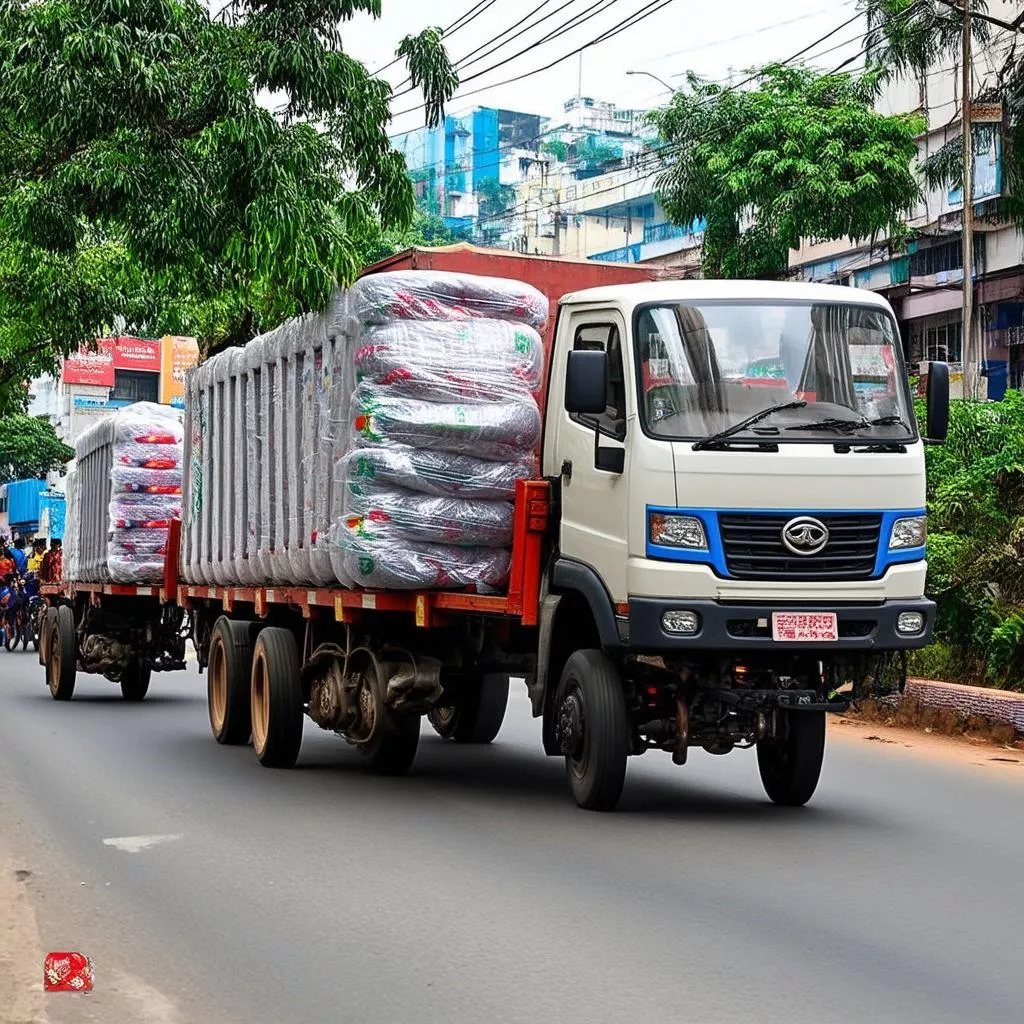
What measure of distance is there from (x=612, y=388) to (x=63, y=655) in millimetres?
11378

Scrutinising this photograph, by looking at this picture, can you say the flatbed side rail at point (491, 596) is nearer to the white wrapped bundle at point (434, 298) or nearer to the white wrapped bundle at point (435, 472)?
the white wrapped bundle at point (435, 472)

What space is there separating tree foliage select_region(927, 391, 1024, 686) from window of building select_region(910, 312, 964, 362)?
26.4 m

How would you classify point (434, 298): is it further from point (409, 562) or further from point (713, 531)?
point (713, 531)

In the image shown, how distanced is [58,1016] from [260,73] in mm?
9524

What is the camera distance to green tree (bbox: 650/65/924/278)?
121 feet

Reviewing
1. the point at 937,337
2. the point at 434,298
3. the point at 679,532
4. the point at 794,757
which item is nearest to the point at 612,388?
the point at 679,532

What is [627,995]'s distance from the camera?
5.91 meters

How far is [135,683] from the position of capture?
65.5 feet

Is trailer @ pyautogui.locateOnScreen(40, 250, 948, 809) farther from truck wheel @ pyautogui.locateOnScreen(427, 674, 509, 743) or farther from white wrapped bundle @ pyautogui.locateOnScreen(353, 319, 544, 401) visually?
truck wheel @ pyautogui.locateOnScreen(427, 674, 509, 743)

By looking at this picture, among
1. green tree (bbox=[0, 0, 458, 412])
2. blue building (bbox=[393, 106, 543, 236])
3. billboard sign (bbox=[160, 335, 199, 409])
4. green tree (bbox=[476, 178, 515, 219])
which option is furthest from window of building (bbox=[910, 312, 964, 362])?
blue building (bbox=[393, 106, 543, 236])

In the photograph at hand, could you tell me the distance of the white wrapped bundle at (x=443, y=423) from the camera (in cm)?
1061

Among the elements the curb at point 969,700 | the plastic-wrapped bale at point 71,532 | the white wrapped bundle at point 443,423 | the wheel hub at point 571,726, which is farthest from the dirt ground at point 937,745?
the plastic-wrapped bale at point 71,532

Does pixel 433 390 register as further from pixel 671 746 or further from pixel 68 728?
pixel 68 728

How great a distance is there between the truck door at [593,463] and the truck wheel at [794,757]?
4.86 ft
